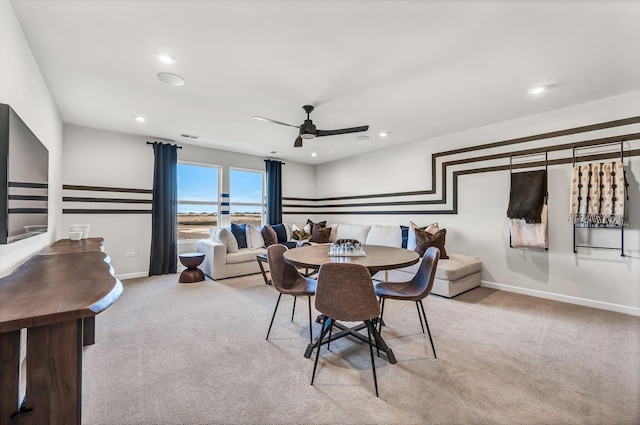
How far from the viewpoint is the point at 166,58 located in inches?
93.7

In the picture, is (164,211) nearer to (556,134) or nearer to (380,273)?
(380,273)

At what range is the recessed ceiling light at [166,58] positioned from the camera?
7.68ft

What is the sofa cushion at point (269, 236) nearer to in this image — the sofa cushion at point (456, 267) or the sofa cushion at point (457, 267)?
the sofa cushion at point (456, 267)

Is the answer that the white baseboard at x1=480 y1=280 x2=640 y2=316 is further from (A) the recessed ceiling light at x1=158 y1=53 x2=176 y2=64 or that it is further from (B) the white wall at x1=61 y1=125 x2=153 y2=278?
(B) the white wall at x1=61 y1=125 x2=153 y2=278

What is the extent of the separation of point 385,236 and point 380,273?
730 millimetres

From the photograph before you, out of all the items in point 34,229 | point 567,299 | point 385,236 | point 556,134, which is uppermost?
point 556,134

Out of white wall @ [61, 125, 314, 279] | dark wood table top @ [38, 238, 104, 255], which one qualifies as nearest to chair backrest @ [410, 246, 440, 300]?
dark wood table top @ [38, 238, 104, 255]

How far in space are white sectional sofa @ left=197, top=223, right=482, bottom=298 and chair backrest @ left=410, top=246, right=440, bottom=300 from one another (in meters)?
1.45

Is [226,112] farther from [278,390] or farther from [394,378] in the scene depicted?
[394,378]

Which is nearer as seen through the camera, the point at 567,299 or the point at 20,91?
the point at 20,91

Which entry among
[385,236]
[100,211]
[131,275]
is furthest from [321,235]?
[100,211]

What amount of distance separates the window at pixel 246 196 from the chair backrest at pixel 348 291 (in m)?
4.56

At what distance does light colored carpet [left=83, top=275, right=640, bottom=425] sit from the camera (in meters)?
1.60

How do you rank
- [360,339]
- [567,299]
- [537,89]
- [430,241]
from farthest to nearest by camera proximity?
[430,241] < [567,299] < [537,89] < [360,339]
